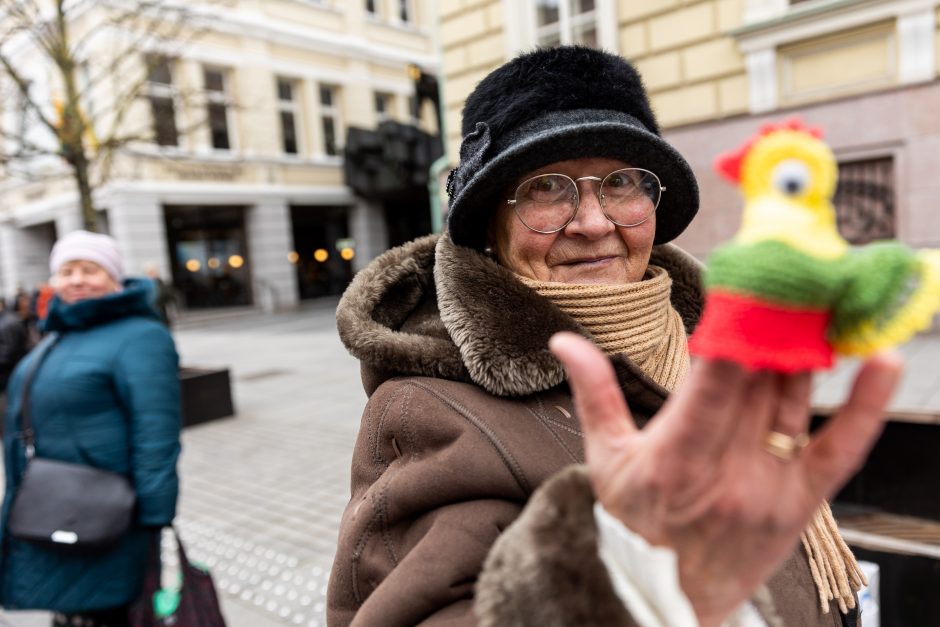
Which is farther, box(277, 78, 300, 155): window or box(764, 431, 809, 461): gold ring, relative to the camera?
box(277, 78, 300, 155): window

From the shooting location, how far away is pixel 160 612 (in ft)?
8.31

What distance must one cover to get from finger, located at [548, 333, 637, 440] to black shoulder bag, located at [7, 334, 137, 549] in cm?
242

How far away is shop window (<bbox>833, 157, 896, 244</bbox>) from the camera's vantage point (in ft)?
25.2

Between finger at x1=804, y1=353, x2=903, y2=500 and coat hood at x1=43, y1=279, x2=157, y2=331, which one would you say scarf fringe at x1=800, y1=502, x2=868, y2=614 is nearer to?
finger at x1=804, y1=353, x2=903, y2=500

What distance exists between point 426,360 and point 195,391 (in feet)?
22.5

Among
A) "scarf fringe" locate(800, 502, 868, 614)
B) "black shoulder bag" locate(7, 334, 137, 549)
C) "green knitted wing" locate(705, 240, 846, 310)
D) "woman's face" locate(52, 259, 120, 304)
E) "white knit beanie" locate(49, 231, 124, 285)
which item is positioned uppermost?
"white knit beanie" locate(49, 231, 124, 285)

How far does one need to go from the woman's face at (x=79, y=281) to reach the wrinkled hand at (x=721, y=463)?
2814mm

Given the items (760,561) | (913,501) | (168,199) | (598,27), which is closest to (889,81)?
(598,27)

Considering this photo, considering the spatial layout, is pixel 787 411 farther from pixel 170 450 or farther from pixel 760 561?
pixel 170 450

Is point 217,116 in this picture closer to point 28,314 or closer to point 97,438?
point 28,314

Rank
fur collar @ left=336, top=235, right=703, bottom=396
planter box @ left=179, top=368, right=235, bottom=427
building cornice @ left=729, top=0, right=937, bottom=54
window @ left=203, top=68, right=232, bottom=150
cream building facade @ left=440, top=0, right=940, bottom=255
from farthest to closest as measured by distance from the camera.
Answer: window @ left=203, top=68, right=232, bottom=150, planter box @ left=179, top=368, right=235, bottom=427, cream building facade @ left=440, top=0, right=940, bottom=255, building cornice @ left=729, top=0, right=937, bottom=54, fur collar @ left=336, top=235, right=703, bottom=396

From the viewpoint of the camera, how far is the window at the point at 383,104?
78.1 ft

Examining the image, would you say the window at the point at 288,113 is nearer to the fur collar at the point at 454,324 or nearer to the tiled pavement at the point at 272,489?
the tiled pavement at the point at 272,489

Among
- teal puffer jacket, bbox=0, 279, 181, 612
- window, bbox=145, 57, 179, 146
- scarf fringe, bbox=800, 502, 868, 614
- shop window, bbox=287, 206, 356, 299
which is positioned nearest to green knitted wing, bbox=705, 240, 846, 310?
scarf fringe, bbox=800, 502, 868, 614
